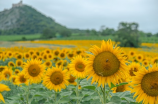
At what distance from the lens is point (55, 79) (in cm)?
291

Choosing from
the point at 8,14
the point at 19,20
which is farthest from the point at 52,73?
the point at 8,14

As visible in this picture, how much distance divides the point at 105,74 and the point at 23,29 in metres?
96.2

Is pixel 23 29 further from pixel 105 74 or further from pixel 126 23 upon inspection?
pixel 105 74

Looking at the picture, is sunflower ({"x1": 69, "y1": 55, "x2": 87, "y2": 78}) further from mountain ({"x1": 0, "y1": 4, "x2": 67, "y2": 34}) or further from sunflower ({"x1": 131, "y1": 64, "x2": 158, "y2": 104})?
mountain ({"x1": 0, "y1": 4, "x2": 67, "y2": 34})

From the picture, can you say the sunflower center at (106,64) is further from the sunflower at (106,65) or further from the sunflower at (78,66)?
the sunflower at (78,66)

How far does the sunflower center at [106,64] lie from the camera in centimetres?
172

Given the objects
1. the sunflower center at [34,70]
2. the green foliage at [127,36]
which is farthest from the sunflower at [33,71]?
the green foliage at [127,36]

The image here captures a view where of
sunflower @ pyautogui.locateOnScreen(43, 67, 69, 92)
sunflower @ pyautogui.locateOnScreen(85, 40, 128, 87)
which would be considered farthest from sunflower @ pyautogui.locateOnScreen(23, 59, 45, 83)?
sunflower @ pyautogui.locateOnScreen(85, 40, 128, 87)

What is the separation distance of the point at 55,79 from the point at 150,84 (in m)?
1.64

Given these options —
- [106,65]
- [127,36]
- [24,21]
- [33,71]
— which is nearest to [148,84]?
[106,65]

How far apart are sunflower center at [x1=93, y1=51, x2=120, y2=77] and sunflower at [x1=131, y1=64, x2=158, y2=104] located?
8.9 inches

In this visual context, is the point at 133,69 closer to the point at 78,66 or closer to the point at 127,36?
the point at 78,66

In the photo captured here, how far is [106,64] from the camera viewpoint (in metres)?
1.71

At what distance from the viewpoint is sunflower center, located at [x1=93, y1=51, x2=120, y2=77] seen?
172 cm
